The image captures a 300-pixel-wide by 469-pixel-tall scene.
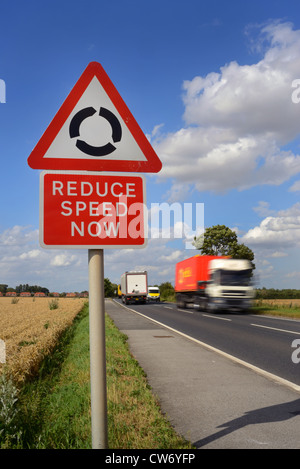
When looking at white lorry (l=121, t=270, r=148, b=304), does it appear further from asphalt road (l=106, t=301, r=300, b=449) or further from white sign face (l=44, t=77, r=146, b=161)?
white sign face (l=44, t=77, r=146, b=161)

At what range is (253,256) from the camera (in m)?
65.4

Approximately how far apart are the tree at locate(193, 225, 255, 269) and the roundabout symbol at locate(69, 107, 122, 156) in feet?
201

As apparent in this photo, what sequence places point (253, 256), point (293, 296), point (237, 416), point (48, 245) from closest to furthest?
point (48, 245)
point (237, 416)
point (253, 256)
point (293, 296)

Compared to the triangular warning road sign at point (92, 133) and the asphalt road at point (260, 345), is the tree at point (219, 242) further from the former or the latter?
the triangular warning road sign at point (92, 133)

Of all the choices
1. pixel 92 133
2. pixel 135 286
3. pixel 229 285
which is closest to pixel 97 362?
pixel 92 133

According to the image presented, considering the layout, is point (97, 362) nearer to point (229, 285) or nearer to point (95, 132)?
point (95, 132)

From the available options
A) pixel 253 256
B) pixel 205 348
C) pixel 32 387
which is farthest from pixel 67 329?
pixel 253 256

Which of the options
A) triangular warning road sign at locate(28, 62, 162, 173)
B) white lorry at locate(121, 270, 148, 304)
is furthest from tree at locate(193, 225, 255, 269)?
triangular warning road sign at locate(28, 62, 162, 173)

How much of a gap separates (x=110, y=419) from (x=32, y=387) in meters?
2.37

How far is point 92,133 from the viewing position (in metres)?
2.90

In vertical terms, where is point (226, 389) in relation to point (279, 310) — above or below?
above

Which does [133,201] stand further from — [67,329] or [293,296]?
[293,296]

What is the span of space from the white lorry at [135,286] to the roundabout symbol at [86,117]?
45081 mm

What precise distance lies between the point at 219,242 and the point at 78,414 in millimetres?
60270
